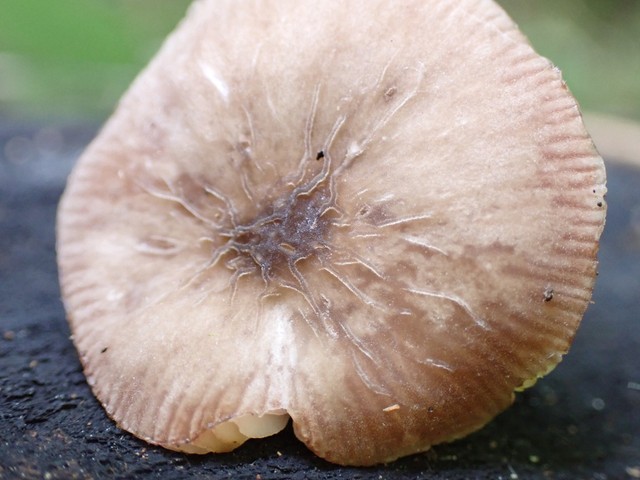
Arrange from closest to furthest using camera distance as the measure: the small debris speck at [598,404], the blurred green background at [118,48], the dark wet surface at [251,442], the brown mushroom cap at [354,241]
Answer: the brown mushroom cap at [354,241]
the dark wet surface at [251,442]
the small debris speck at [598,404]
the blurred green background at [118,48]

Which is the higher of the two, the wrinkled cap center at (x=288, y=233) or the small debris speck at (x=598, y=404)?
the wrinkled cap center at (x=288, y=233)

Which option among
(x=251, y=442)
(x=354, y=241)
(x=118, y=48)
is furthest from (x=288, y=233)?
(x=118, y=48)

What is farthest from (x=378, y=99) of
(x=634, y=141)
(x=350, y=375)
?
(x=634, y=141)

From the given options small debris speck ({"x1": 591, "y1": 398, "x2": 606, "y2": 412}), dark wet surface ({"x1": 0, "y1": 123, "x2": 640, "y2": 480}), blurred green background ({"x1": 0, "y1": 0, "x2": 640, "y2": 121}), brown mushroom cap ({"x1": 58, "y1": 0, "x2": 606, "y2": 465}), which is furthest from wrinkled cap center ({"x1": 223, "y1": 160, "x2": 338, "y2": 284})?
blurred green background ({"x1": 0, "y1": 0, "x2": 640, "y2": 121})

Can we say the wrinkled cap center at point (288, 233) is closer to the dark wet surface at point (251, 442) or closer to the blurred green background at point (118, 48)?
the dark wet surface at point (251, 442)

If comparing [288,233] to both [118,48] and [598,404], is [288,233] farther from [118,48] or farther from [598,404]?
[118,48]

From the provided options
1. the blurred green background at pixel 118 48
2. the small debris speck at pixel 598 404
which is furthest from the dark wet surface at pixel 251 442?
the blurred green background at pixel 118 48

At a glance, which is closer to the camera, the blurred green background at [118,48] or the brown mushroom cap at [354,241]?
the brown mushroom cap at [354,241]

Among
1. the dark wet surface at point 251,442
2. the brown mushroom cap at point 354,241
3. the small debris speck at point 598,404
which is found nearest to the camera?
the brown mushroom cap at point 354,241
